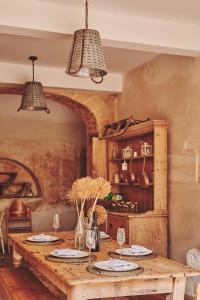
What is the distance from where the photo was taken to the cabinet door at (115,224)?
6.08 meters

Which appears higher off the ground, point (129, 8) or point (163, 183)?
point (129, 8)

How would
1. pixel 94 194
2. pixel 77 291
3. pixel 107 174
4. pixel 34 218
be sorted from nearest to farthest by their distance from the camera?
pixel 77 291, pixel 94 194, pixel 107 174, pixel 34 218

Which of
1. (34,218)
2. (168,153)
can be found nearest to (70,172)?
(34,218)

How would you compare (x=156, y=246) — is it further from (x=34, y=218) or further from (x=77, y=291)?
(x=34, y=218)

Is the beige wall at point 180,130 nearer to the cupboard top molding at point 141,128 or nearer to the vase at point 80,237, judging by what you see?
the cupboard top molding at point 141,128

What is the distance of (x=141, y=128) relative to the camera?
6.44 meters

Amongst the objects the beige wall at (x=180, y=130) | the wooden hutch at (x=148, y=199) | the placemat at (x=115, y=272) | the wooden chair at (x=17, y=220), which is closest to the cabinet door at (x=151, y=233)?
the wooden hutch at (x=148, y=199)

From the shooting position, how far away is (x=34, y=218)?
987 cm

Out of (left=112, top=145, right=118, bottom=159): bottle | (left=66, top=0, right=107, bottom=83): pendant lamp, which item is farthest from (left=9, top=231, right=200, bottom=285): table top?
(left=112, top=145, right=118, bottom=159): bottle

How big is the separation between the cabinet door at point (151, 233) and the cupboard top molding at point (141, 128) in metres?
1.25

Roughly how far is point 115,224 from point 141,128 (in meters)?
1.43

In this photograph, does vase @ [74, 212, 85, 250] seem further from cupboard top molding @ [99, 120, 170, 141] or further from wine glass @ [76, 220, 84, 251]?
cupboard top molding @ [99, 120, 170, 141]

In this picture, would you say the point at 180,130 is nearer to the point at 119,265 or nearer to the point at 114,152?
the point at 114,152

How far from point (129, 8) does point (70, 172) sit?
610 centimetres
